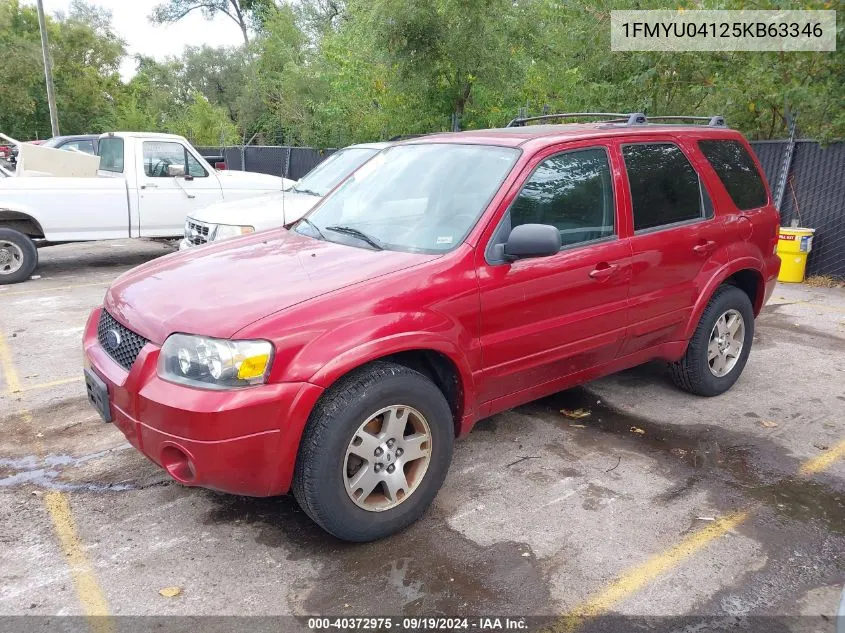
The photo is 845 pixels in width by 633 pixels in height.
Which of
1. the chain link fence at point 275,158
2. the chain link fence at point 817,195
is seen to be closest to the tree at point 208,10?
the chain link fence at point 275,158

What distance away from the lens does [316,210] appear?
454 centimetres

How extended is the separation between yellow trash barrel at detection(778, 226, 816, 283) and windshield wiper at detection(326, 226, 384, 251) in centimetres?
753

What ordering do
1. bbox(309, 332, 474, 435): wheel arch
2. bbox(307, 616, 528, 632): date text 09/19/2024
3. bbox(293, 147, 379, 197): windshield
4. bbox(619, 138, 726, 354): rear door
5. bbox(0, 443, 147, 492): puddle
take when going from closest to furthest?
bbox(307, 616, 528, 632): date text 09/19/2024 < bbox(309, 332, 474, 435): wheel arch < bbox(0, 443, 147, 492): puddle < bbox(619, 138, 726, 354): rear door < bbox(293, 147, 379, 197): windshield

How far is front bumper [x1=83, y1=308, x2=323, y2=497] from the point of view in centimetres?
286

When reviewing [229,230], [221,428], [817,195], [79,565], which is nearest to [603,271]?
[221,428]

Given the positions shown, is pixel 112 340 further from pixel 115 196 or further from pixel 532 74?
pixel 532 74

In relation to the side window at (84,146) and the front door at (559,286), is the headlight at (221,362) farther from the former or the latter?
the side window at (84,146)

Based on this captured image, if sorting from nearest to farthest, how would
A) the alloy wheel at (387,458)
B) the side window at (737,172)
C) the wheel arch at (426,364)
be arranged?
the wheel arch at (426,364) → the alloy wheel at (387,458) → the side window at (737,172)

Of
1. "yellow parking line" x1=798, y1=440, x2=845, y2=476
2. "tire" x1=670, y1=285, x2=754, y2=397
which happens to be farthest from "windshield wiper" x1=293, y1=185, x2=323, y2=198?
"yellow parking line" x1=798, y1=440, x2=845, y2=476

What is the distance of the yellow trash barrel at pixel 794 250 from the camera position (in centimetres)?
945

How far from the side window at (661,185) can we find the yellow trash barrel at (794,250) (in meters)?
5.66

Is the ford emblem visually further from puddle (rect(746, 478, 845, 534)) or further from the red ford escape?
puddle (rect(746, 478, 845, 534))

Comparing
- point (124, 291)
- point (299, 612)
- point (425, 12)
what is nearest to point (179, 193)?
point (425, 12)

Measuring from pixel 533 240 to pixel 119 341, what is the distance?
2070 mm
